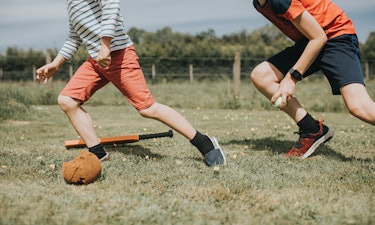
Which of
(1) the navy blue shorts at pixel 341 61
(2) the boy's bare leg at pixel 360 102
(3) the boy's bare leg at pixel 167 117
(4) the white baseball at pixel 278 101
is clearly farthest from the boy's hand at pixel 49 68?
(2) the boy's bare leg at pixel 360 102

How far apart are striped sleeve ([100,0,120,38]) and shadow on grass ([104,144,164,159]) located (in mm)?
1419

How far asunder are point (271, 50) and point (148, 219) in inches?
1372

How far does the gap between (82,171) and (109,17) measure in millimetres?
1238

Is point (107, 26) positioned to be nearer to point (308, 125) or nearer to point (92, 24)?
point (92, 24)

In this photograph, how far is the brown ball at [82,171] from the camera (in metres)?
2.94

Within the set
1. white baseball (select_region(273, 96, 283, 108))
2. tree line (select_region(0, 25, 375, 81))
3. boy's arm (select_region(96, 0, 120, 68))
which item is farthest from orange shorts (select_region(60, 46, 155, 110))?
tree line (select_region(0, 25, 375, 81))

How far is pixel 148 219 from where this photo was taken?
2275mm

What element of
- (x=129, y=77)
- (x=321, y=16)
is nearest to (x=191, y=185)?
(x=129, y=77)

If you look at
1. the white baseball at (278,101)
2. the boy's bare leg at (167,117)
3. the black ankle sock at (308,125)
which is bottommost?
the black ankle sock at (308,125)

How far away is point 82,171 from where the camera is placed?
115 inches

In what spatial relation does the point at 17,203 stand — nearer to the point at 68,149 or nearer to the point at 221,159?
the point at 221,159

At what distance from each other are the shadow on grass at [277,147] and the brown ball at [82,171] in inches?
81.1

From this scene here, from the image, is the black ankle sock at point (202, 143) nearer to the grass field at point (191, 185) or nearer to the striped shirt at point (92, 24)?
the grass field at point (191, 185)

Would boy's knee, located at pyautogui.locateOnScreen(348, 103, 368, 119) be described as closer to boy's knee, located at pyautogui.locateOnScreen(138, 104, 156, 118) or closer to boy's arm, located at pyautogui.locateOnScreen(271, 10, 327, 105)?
boy's arm, located at pyautogui.locateOnScreen(271, 10, 327, 105)
